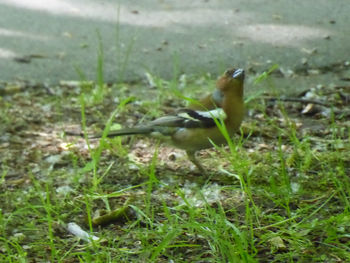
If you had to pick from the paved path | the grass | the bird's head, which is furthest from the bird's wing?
the paved path

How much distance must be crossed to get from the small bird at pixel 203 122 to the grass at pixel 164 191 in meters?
0.17

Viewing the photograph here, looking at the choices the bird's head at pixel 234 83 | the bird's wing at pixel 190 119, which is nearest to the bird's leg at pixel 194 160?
the bird's wing at pixel 190 119

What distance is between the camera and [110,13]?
22.3 feet

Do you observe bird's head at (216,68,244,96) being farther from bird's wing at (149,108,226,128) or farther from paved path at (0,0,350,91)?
paved path at (0,0,350,91)

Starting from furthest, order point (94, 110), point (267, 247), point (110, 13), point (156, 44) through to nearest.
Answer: point (110, 13) → point (156, 44) → point (94, 110) → point (267, 247)

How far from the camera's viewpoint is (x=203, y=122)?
133 inches

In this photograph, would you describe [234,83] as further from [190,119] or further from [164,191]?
[164,191]

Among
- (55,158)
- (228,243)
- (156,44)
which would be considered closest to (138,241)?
(228,243)

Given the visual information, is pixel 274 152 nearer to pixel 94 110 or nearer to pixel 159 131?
pixel 159 131

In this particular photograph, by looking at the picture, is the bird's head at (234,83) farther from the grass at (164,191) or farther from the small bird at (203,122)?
the grass at (164,191)

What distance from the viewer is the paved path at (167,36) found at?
545cm

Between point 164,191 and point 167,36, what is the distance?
10.5 ft

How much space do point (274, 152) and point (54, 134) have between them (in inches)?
59.3

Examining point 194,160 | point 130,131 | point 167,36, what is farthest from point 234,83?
point 167,36
